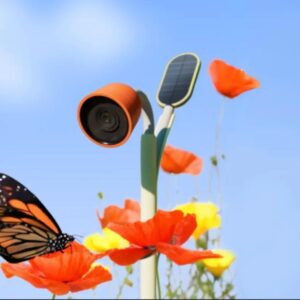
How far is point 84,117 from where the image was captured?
4.31 ft

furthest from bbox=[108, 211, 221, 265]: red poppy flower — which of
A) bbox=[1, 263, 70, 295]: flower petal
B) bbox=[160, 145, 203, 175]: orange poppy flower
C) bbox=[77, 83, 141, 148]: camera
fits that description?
bbox=[160, 145, 203, 175]: orange poppy flower

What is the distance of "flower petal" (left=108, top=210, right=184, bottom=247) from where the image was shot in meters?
1.10

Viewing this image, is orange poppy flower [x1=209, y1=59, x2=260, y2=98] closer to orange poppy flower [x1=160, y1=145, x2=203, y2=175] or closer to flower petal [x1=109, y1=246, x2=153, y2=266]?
orange poppy flower [x1=160, y1=145, x2=203, y2=175]

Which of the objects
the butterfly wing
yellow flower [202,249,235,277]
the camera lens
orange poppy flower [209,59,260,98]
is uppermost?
orange poppy flower [209,59,260,98]

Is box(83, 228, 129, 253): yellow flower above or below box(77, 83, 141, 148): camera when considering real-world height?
below

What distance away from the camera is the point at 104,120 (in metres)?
1.31

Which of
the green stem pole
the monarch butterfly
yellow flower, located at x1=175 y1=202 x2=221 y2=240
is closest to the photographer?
the green stem pole

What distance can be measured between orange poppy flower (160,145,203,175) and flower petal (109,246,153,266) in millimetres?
667

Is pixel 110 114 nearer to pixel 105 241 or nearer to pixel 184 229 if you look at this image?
pixel 184 229

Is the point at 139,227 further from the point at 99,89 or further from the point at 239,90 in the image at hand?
the point at 239,90

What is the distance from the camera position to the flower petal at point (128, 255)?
113 cm

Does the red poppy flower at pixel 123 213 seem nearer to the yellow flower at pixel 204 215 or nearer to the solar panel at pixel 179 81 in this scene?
the yellow flower at pixel 204 215

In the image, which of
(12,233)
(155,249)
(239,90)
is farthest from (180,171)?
(155,249)

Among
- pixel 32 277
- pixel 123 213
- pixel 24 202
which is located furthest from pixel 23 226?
pixel 32 277
